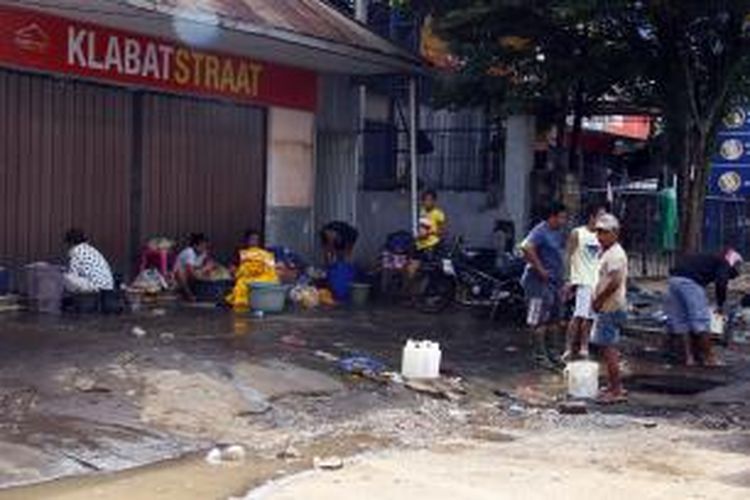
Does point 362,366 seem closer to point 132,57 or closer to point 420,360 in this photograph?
point 420,360

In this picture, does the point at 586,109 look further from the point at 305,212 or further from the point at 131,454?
the point at 131,454

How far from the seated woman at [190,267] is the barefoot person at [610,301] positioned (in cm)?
625

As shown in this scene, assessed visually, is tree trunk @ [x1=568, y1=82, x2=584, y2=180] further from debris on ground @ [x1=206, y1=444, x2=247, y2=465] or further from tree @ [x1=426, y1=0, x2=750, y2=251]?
debris on ground @ [x1=206, y1=444, x2=247, y2=465]

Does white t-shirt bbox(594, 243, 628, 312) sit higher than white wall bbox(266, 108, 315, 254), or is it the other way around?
white wall bbox(266, 108, 315, 254)

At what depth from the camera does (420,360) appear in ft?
37.1

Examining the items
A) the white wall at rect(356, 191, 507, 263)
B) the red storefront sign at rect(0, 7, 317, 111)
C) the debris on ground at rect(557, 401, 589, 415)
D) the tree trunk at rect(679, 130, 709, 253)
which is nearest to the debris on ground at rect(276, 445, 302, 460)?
the debris on ground at rect(557, 401, 589, 415)

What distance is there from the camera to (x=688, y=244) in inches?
637

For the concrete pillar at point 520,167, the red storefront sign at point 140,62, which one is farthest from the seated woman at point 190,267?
the concrete pillar at point 520,167

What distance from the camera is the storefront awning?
46.8 feet

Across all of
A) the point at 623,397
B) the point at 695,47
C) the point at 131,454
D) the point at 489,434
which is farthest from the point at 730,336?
the point at 131,454

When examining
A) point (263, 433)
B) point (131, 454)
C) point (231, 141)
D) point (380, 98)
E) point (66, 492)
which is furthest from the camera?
point (380, 98)

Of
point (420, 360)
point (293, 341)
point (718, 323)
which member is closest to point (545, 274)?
point (420, 360)

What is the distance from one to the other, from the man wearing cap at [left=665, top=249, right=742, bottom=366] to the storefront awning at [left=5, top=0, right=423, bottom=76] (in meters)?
5.83

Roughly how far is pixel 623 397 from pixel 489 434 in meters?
2.23
